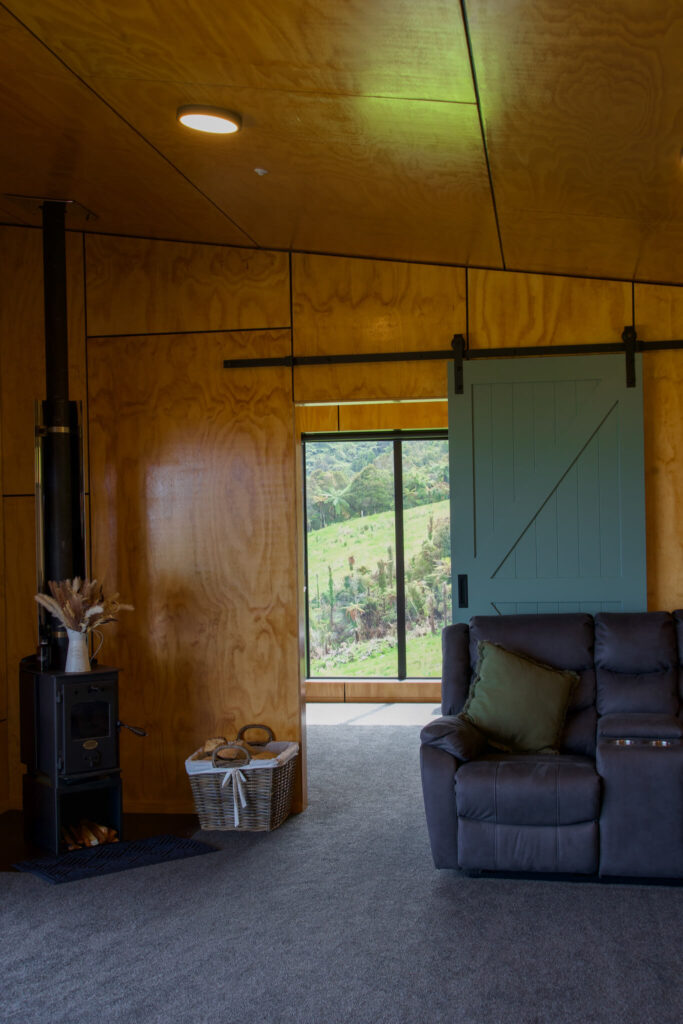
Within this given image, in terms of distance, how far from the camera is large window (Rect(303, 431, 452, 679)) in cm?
795

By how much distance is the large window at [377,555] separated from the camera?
26.1ft

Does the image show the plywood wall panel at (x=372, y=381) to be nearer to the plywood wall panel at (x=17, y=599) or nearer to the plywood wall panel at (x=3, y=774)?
the plywood wall panel at (x=17, y=599)

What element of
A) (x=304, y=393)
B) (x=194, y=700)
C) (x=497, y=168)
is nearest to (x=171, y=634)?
(x=194, y=700)

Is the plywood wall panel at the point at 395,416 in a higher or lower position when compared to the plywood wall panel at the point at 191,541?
higher

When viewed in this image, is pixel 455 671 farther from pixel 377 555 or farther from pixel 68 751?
pixel 377 555

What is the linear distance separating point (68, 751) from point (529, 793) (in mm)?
2025

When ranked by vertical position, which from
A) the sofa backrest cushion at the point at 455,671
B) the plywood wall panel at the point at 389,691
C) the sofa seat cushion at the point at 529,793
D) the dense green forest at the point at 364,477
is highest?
the dense green forest at the point at 364,477

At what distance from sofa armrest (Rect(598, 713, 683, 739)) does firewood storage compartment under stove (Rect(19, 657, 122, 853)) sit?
219 cm

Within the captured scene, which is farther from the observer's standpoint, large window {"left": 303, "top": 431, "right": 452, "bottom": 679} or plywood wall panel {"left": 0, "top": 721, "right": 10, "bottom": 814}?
large window {"left": 303, "top": 431, "right": 452, "bottom": 679}

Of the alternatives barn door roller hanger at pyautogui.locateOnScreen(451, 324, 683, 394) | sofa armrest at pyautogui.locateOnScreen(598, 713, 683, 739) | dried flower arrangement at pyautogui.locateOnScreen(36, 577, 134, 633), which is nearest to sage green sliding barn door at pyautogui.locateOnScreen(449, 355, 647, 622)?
barn door roller hanger at pyautogui.locateOnScreen(451, 324, 683, 394)

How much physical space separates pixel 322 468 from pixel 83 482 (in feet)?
10.8

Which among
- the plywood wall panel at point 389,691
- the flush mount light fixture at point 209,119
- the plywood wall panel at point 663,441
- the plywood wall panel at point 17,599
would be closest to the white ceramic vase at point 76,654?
the plywood wall panel at point 17,599

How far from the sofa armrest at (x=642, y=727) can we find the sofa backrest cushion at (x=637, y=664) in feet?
0.59

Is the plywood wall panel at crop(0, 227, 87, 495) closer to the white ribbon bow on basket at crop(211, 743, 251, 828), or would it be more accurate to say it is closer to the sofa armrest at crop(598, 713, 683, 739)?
the white ribbon bow on basket at crop(211, 743, 251, 828)
